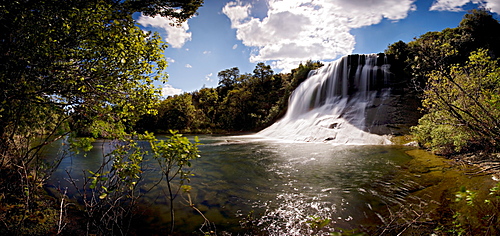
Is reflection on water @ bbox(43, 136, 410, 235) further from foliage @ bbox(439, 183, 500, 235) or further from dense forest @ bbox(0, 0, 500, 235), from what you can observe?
foliage @ bbox(439, 183, 500, 235)

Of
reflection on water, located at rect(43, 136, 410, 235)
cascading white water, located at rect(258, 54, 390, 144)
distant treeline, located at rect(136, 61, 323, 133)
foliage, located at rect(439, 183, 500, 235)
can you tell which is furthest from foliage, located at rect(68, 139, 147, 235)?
distant treeline, located at rect(136, 61, 323, 133)

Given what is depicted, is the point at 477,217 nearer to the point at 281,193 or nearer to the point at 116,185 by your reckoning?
the point at 281,193

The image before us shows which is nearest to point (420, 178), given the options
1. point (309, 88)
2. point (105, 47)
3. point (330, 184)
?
point (330, 184)

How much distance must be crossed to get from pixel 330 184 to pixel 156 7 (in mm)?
8073

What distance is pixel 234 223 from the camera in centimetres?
464

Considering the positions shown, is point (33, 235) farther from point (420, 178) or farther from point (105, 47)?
point (420, 178)

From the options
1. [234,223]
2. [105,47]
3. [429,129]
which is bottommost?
[234,223]

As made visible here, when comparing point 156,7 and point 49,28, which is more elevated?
point 156,7

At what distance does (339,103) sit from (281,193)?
732 inches

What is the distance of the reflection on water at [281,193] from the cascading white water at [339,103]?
7.58 metres

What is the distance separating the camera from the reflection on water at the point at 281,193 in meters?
4.67

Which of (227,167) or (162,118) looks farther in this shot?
(162,118)

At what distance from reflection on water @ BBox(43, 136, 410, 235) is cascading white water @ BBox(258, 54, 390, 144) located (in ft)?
24.9

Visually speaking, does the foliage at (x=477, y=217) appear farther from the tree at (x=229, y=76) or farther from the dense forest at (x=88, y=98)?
the tree at (x=229, y=76)
